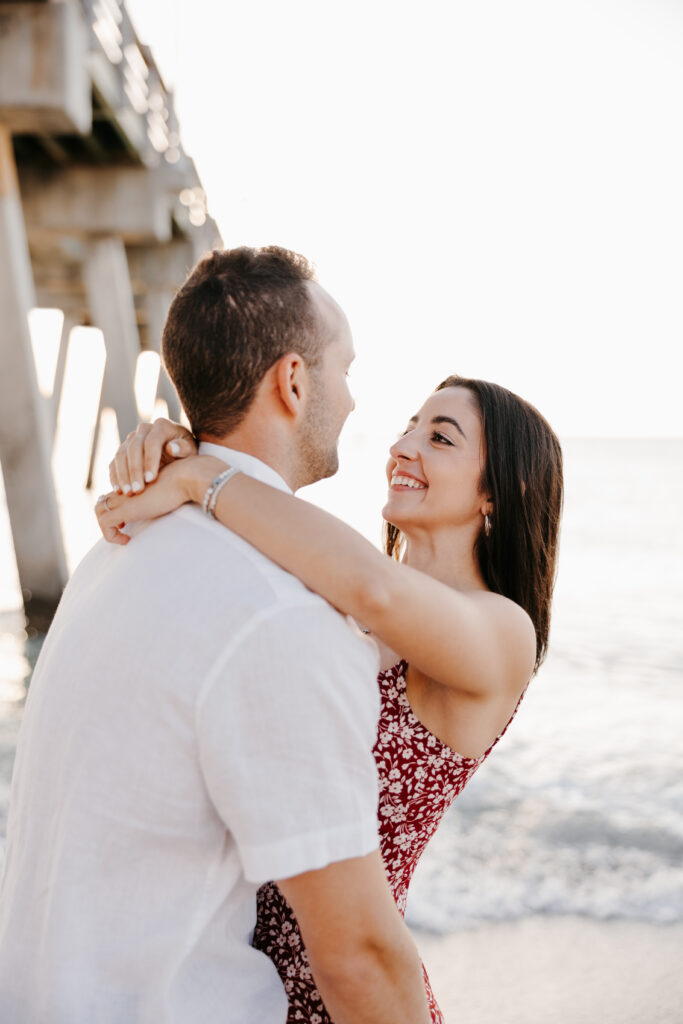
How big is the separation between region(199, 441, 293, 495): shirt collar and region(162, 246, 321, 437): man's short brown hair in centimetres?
7

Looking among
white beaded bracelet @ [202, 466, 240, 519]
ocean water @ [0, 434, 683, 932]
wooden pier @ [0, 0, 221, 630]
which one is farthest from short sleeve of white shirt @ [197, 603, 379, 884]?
wooden pier @ [0, 0, 221, 630]

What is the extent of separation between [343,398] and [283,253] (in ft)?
1.06

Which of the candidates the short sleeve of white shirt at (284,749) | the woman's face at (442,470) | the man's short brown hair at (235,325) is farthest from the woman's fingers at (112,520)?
the woman's face at (442,470)

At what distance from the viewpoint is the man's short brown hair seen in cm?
166

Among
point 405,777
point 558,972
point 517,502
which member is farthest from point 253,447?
point 558,972

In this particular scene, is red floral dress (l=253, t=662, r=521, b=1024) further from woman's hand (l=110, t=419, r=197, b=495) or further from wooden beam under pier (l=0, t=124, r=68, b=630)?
wooden beam under pier (l=0, t=124, r=68, b=630)

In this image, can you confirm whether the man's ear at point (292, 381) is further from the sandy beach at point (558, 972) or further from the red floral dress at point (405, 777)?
the sandy beach at point (558, 972)

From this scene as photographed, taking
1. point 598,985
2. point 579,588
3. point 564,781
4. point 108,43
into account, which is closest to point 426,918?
point 598,985

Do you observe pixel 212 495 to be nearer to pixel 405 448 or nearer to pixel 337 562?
pixel 337 562

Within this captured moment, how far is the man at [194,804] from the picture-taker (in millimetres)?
1255

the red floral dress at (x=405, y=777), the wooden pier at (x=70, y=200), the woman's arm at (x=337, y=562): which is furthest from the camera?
the wooden pier at (x=70, y=200)

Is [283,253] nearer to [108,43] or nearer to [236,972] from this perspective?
[236,972]

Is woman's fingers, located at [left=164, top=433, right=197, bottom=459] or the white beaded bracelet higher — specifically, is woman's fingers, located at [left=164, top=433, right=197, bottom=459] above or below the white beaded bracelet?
above

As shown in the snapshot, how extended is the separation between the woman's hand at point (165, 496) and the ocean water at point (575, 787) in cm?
339
